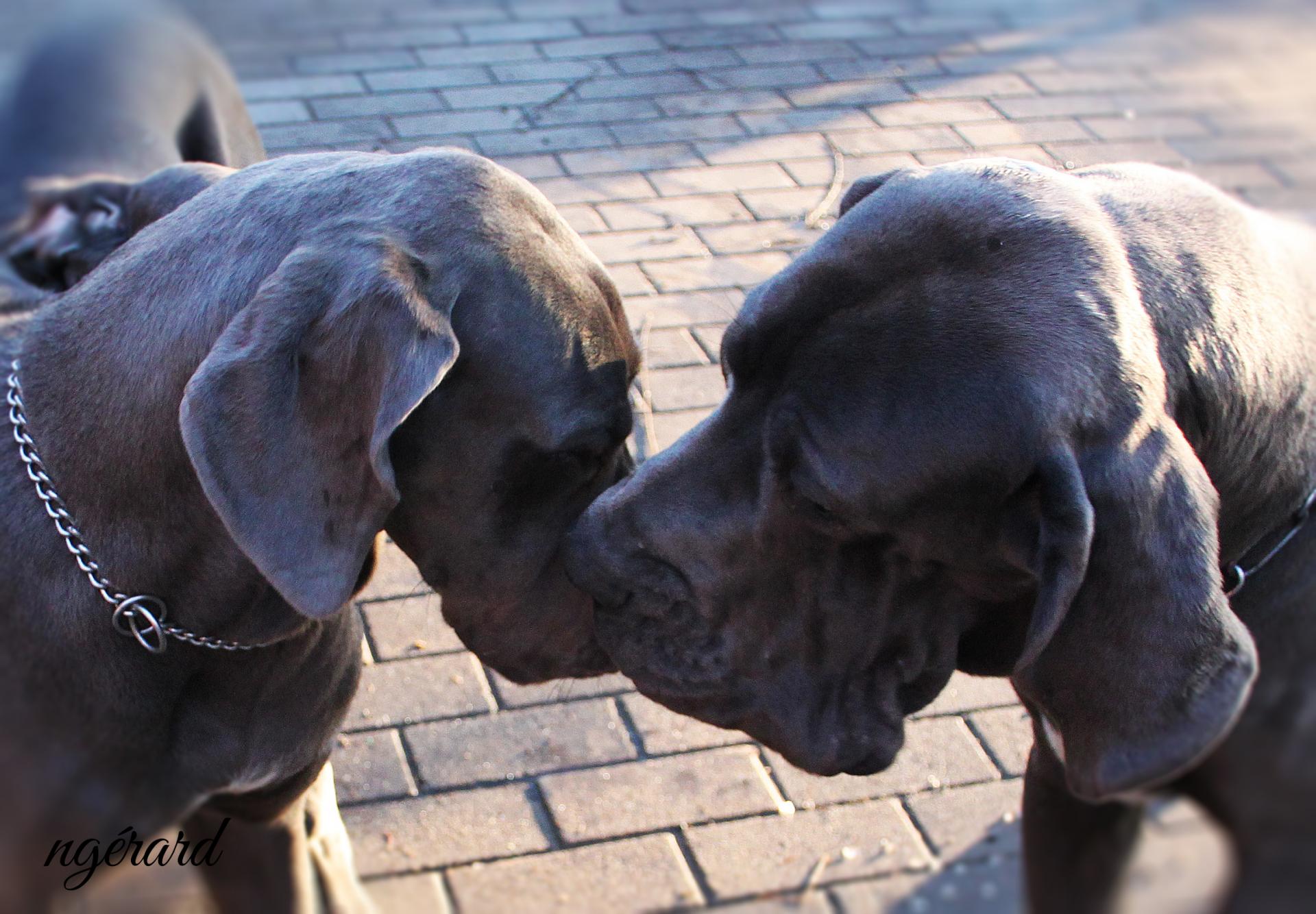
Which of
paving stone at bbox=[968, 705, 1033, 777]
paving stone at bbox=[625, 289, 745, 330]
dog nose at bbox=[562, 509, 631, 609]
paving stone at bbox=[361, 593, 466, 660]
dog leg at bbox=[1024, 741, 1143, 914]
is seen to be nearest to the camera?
dog leg at bbox=[1024, 741, 1143, 914]

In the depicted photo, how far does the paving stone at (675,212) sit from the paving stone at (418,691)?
2464 mm

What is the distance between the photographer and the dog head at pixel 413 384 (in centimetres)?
222

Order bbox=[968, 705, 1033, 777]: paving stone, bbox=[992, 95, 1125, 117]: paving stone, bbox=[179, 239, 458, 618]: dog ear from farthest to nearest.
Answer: bbox=[992, 95, 1125, 117]: paving stone
bbox=[968, 705, 1033, 777]: paving stone
bbox=[179, 239, 458, 618]: dog ear

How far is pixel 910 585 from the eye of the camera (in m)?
2.37

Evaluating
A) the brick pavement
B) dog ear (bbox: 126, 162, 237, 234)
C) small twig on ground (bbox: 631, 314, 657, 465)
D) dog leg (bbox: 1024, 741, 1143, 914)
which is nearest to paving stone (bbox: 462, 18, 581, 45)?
the brick pavement

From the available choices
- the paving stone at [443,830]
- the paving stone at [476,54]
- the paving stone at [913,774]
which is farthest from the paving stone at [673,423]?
the paving stone at [476,54]

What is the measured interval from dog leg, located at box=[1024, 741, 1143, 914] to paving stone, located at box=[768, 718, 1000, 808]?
25.0 inches

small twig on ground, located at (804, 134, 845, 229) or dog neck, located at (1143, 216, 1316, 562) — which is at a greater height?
dog neck, located at (1143, 216, 1316, 562)

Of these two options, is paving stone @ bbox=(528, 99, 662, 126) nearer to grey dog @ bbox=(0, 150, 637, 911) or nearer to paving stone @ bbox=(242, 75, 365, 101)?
paving stone @ bbox=(242, 75, 365, 101)

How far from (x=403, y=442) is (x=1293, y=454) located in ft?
4.95

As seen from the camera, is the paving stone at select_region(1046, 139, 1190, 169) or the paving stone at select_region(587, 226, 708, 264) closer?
the paving stone at select_region(1046, 139, 1190, 169)

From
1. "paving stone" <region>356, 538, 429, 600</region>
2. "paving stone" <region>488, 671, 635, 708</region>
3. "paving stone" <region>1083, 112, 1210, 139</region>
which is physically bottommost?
"paving stone" <region>356, 538, 429, 600</region>

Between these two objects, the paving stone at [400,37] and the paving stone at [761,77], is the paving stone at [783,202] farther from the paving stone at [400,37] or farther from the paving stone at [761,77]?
the paving stone at [400,37]

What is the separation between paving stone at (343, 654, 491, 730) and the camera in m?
3.65
